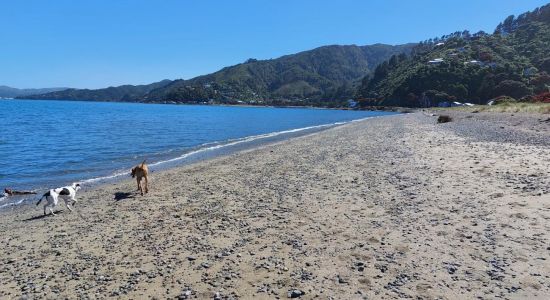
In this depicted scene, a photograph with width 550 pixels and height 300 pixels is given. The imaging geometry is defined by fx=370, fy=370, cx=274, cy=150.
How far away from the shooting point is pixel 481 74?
129500 mm

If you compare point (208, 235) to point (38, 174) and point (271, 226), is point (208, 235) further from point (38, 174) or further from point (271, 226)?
point (38, 174)

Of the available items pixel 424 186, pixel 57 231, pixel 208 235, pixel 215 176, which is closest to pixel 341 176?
pixel 424 186

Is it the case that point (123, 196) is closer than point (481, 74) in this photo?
Yes

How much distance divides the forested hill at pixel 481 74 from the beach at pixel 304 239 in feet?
366

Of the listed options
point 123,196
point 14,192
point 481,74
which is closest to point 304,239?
point 123,196

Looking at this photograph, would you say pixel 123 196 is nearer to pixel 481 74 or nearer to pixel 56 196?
pixel 56 196

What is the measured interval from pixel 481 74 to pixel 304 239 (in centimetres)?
14374

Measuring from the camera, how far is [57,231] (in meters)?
9.95

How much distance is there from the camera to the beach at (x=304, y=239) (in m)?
6.16

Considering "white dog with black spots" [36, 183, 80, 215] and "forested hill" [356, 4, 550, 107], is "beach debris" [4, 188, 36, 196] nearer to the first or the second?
"white dog with black spots" [36, 183, 80, 215]

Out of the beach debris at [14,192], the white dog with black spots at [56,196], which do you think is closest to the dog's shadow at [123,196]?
the white dog with black spots at [56,196]

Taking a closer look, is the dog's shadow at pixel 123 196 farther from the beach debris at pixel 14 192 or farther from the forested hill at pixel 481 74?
the forested hill at pixel 481 74

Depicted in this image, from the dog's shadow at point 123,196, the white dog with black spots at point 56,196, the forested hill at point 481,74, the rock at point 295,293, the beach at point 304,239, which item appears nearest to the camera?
the rock at point 295,293

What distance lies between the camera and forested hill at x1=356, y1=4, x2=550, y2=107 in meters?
115
